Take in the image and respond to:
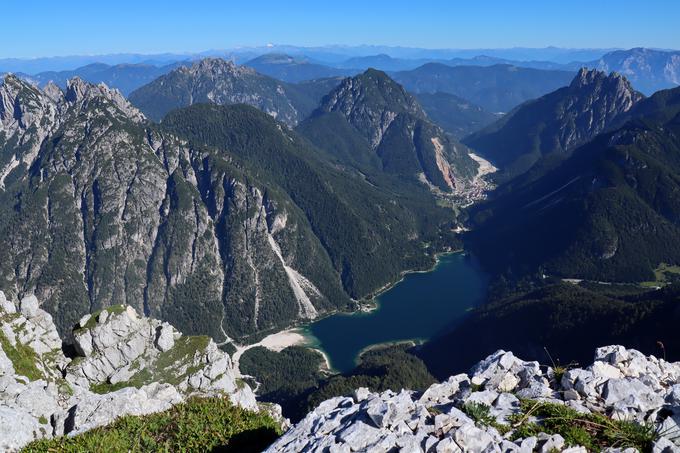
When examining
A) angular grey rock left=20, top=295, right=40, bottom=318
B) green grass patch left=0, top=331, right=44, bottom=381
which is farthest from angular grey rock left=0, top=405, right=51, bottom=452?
angular grey rock left=20, top=295, right=40, bottom=318

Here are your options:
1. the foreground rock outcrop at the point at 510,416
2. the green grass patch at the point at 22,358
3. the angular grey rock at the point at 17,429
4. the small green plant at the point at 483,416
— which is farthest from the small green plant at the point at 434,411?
the green grass patch at the point at 22,358

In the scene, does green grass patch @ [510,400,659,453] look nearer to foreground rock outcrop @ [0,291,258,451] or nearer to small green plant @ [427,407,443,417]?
small green plant @ [427,407,443,417]

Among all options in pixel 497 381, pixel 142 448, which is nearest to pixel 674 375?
pixel 497 381

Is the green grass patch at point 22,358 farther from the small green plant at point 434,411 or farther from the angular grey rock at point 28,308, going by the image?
the small green plant at point 434,411

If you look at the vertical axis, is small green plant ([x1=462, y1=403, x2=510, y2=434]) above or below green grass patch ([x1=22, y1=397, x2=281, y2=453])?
above

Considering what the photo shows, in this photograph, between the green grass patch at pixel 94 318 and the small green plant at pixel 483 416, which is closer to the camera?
the small green plant at pixel 483 416

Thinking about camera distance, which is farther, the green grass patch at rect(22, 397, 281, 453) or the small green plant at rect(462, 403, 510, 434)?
the green grass patch at rect(22, 397, 281, 453)
